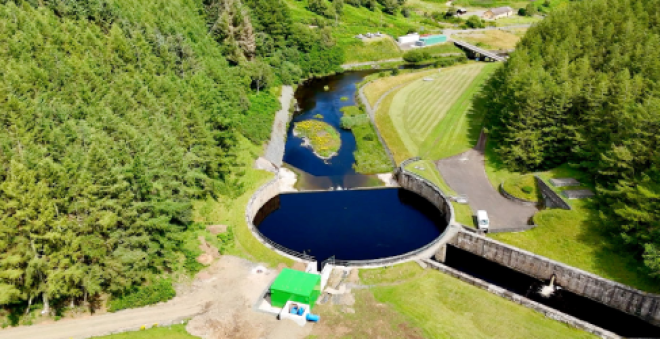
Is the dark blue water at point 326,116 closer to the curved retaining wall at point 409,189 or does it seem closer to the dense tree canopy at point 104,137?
the dense tree canopy at point 104,137

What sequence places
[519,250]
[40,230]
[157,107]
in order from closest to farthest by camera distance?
[40,230] → [519,250] → [157,107]

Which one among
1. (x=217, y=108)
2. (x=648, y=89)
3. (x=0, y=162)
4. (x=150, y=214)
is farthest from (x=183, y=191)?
(x=648, y=89)

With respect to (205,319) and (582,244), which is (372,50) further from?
(205,319)

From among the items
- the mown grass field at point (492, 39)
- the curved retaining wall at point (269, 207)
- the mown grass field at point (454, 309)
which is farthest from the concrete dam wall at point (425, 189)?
the mown grass field at point (492, 39)

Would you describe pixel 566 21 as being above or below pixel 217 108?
above

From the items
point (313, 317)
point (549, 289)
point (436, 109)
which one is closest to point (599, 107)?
point (549, 289)

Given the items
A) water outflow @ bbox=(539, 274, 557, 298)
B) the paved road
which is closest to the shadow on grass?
water outflow @ bbox=(539, 274, 557, 298)

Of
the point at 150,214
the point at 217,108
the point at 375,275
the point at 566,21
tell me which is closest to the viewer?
the point at 150,214

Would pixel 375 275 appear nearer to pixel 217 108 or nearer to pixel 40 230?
pixel 40 230
